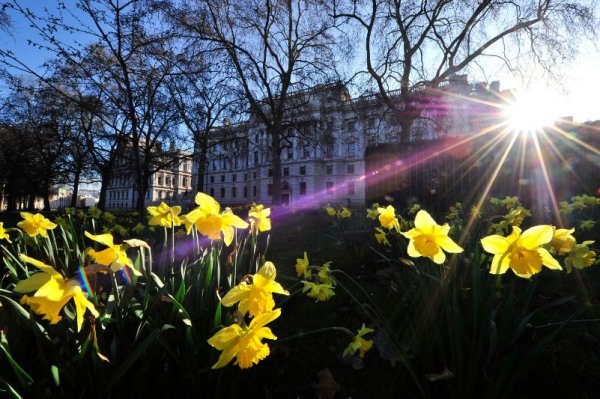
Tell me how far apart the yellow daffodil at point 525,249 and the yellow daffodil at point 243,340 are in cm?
73

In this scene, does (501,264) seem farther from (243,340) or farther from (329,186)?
(329,186)

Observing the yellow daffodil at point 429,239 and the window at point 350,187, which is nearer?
the yellow daffodil at point 429,239

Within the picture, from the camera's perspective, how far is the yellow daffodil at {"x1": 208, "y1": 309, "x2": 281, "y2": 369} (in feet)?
2.82

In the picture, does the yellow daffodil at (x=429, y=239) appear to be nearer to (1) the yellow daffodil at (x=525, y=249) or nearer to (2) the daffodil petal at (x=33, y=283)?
(1) the yellow daffodil at (x=525, y=249)

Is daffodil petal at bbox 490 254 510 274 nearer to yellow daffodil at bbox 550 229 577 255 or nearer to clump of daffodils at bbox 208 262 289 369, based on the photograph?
yellow daffodil at bbox 550 229 577 255

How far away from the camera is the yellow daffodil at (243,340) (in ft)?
2.82

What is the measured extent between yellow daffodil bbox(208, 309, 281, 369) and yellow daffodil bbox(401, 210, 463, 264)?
59cm

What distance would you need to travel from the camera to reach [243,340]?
0.86m

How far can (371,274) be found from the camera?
2674 millimetres

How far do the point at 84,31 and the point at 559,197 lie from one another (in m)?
7.84

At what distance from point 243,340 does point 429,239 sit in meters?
0.74

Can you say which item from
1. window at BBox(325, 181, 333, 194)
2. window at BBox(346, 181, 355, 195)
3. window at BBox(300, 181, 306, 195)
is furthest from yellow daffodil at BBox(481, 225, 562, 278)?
window at BBox(300, 181, 306, 195)

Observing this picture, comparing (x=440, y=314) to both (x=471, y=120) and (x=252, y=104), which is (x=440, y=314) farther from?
(x=471, y=120)

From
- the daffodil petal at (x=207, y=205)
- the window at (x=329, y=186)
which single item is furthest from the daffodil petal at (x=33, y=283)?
the window at (x=329, y=186)
